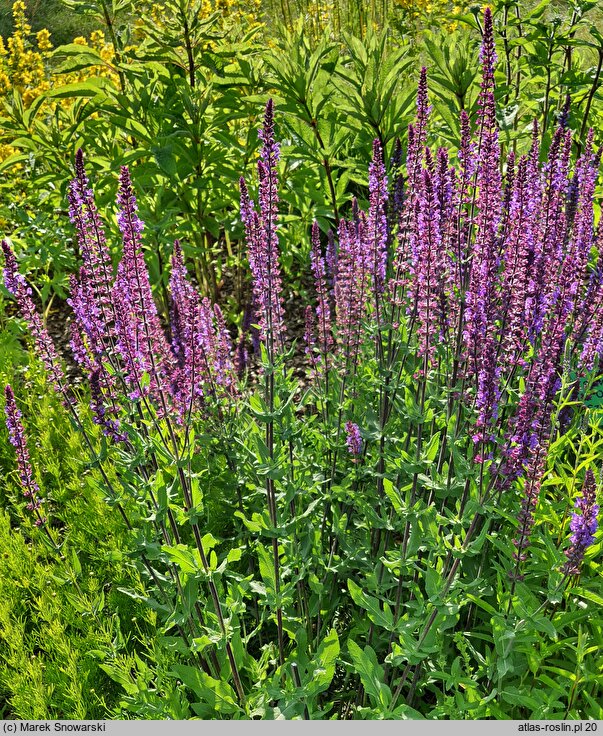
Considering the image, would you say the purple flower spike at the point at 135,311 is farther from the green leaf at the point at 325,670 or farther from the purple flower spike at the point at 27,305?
the green leaf at the point at 325,670

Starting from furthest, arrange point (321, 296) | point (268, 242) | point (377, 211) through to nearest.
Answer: point (321, 296)
point (377, 211)
point (268, 242)

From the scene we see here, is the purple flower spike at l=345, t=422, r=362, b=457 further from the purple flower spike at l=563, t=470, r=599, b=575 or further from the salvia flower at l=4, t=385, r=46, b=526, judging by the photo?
the salvia flower at l=4, t=385, r=46, b=526

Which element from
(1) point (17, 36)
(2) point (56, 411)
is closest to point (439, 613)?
(2) point (56, 411)

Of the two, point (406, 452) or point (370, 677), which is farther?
point (406, 452)

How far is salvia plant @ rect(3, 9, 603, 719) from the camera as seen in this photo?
231cm

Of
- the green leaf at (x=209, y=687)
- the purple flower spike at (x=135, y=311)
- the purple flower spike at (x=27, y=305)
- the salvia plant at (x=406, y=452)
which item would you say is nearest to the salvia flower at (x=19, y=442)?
the salvia plant at (x=406, y=452)

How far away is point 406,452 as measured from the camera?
2799 millimetres

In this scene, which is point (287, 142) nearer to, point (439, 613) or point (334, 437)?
point (334, 437)

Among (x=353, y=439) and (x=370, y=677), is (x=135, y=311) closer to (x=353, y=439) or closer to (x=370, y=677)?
(x=353, y=439)

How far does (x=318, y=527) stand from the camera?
334 cm

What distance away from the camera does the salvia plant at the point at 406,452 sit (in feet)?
7.57

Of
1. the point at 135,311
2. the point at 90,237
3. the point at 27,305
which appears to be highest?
the point at 90,237

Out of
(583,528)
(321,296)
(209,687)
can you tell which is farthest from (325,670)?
(321,296)

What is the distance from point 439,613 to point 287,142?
4264 millimetres
